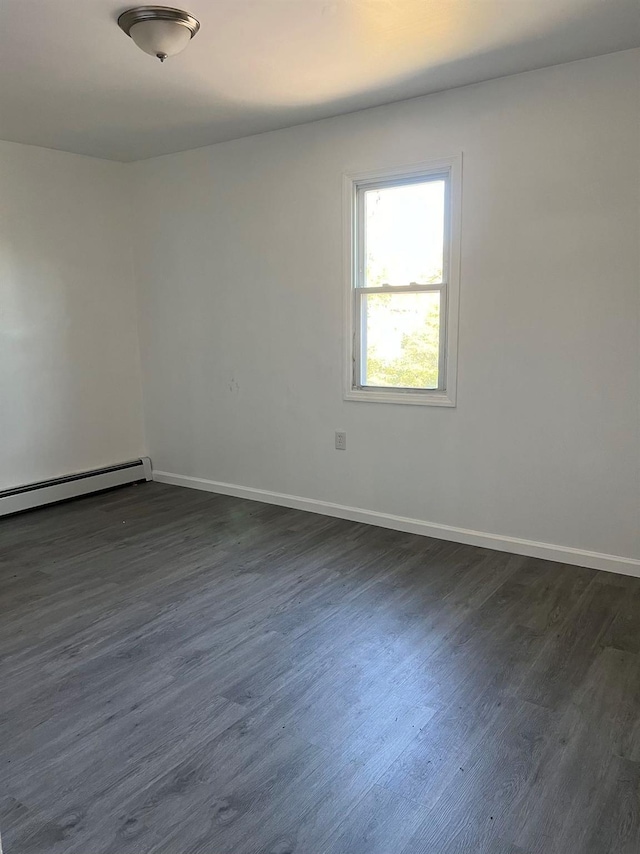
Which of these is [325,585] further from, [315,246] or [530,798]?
[315,246]

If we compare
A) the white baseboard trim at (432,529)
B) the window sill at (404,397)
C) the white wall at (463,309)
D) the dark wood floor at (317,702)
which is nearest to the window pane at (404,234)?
the white wall at (463,309)

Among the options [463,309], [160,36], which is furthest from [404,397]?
[160,36]

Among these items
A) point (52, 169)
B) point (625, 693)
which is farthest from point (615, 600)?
point (52, 169)

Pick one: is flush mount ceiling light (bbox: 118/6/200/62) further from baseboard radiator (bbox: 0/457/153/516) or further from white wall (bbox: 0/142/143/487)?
baseboard radiator (bbox: 0/457/153/516)

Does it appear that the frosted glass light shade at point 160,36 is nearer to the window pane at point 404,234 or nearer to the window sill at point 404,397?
the window pane at point 404,234

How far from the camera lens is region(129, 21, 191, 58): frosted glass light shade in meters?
2.36

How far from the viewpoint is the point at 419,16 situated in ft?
7.86

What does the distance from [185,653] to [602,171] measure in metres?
2.92

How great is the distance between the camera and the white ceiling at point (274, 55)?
236cm

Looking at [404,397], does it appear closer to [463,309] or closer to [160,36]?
[463,309]

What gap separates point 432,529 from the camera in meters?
3.68

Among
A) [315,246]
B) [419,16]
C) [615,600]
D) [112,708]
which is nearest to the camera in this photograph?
[112,708]

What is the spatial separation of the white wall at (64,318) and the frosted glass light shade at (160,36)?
2152 millimetres

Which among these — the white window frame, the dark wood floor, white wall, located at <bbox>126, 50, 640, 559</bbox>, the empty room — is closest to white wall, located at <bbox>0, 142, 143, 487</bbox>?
the empty room
